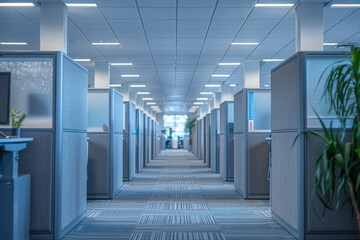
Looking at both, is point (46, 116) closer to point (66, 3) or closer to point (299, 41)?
point (66, 3)

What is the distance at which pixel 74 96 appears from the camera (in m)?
3.55

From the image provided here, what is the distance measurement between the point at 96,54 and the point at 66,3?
2952 millimetres

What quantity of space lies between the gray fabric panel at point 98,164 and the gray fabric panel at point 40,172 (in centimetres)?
209

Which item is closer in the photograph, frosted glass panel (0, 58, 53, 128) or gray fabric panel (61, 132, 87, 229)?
frosted glass panel (0, 58, 53, 128)

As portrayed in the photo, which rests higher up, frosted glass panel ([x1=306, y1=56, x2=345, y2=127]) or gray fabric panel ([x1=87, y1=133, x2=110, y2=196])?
frosted glass panel ([x1=306, y1=56, x2=345, y2=127])

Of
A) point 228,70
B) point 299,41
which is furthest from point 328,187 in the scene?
point 228,70

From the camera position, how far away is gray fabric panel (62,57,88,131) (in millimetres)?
3298

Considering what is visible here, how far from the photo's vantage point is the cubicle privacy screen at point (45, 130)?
3.07 metres

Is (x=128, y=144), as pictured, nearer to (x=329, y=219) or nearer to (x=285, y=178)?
(x=285, y=178)

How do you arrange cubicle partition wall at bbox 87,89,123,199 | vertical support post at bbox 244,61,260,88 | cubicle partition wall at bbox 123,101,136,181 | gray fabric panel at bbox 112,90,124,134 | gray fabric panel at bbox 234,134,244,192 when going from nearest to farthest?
cubicle partition wall at bbox 87,89,123,199
gray fabric panel at bbox 234,134,244,192
gray fabric panel at bbox 112,90,124,134
cubicle partition wall at bbox 123,101,136,181
vertical support post at bbox 244,61,260,88

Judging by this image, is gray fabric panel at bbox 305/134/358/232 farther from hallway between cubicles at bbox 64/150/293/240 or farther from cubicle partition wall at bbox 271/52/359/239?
hallway between cubicles at bbox 64/150/293/240

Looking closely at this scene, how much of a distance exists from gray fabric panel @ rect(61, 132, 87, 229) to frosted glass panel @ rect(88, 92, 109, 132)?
4.49 ft

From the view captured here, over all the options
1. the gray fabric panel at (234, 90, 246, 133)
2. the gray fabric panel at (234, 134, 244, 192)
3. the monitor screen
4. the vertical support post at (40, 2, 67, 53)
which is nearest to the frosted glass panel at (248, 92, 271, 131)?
the gray fabric panel at (234, 90, 246, 133)

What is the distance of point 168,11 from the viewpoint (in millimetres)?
4855
